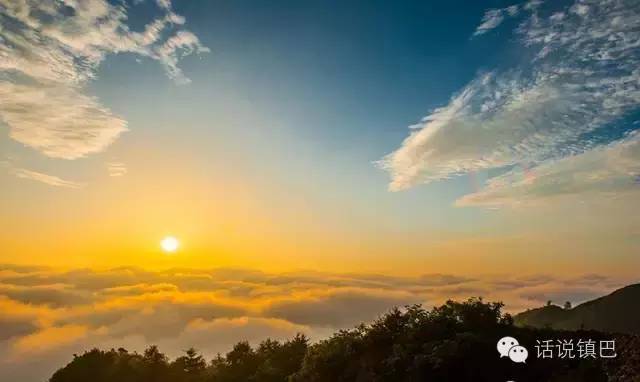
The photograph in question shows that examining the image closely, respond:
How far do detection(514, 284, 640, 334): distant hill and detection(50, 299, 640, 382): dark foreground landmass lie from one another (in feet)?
152

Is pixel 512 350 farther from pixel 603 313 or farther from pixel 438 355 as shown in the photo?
pixel 603 313

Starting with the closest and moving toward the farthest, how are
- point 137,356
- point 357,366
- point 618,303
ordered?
1. point 357,366
2. point 137,356
3. point 618,303

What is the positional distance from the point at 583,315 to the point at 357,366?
62351 millimetres

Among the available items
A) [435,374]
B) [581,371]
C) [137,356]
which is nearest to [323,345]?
[435,374]

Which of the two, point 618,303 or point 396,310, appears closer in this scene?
point 396,310

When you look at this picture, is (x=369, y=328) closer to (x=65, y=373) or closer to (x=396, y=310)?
(x=396, y=310)

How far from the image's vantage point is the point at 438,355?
24.2 meters

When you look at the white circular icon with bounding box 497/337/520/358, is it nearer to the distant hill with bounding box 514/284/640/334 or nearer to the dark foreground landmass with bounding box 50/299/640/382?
the dark foreground landmass with bounding box 50/299/640/382

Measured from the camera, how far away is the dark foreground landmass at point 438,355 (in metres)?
21.3

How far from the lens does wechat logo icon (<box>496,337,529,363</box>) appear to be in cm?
2312

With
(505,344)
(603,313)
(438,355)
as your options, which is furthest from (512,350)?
(603,313)

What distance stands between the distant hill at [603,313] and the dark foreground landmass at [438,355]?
1820 inches

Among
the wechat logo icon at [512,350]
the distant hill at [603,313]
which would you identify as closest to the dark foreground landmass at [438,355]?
the wechat logo icon at [512,350]

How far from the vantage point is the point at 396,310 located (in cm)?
3061
